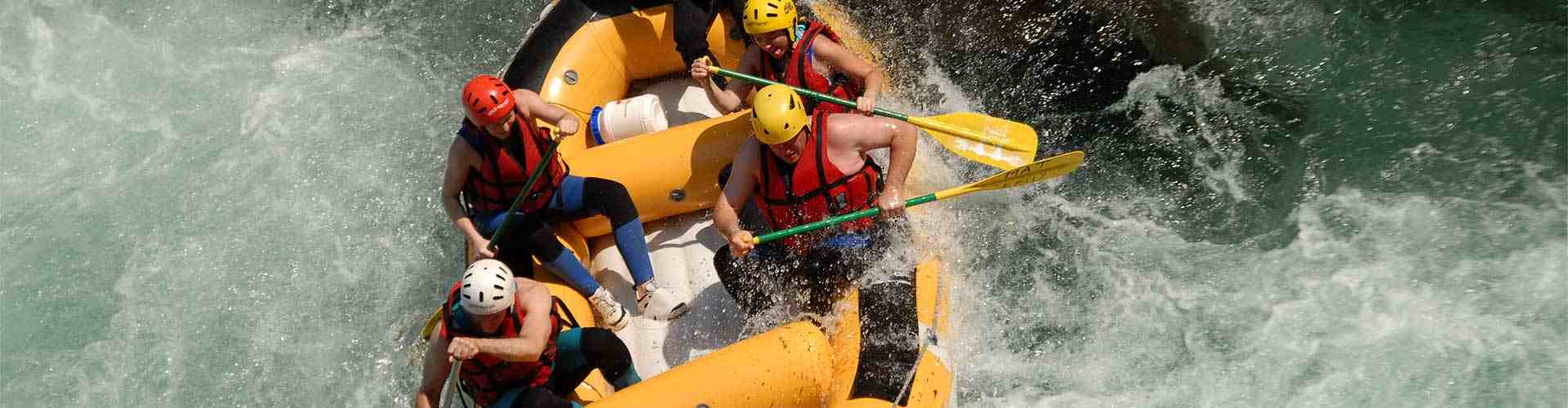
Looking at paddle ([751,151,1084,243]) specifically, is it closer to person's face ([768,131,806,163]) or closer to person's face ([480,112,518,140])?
person's face ([768,131,806,163])

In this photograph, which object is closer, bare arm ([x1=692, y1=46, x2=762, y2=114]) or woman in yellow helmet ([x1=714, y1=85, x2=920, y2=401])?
woman in yellow helmet ([x1=714, y1=85, x2=920, y2=401])

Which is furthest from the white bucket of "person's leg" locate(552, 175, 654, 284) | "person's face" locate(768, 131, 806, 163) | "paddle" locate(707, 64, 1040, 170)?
"person's face" locate(768, 131, 806, 163)

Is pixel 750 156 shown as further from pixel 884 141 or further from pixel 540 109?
pixel 540 109

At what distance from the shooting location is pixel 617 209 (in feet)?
15.1

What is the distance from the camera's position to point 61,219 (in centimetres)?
Answer: 691

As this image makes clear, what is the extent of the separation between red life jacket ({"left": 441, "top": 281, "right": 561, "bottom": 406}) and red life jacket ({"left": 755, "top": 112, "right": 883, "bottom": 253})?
97 centimetres

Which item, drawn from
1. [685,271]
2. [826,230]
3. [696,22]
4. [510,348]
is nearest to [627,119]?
[696,22]

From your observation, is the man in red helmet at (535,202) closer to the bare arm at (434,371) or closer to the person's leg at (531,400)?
the bare arm at (434,371)

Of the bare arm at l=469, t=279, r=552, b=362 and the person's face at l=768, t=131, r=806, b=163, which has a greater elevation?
the person's face at l=768, t=131, r=806, b=163

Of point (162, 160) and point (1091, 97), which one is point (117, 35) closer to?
point (162, 160)

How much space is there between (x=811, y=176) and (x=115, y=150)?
535 centimetres

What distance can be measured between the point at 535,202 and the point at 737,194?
866 millimetres

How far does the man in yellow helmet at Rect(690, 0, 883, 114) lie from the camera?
4.60m

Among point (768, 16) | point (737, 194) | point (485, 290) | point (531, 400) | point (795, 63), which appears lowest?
point (531, 400)
